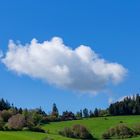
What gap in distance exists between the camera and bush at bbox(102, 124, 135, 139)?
139650mm

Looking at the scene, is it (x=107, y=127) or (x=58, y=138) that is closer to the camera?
(x=58, y=138)

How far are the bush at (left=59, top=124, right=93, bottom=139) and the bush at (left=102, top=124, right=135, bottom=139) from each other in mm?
5043

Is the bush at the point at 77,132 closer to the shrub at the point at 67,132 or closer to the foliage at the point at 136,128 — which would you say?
the shrub at the point at 67,132

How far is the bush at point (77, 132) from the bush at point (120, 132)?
16.5ft

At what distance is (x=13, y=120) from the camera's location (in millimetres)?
138875

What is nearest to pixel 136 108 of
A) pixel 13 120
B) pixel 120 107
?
pixel 120 107

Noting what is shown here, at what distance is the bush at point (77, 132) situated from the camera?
13875cm

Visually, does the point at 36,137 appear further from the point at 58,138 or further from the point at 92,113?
the point at 92,113

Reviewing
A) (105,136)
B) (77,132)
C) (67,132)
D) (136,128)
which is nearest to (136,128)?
(136,128)

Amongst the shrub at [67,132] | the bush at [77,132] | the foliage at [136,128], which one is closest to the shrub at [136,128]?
the foliage at [136,128]

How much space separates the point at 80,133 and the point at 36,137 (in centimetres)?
2981

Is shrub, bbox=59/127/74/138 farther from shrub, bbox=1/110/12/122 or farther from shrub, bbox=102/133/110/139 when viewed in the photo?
shrub, bbox=1/110/12/122

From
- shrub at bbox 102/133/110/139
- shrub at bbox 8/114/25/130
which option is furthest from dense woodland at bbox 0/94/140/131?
shrub at bbox 102/133/110/139

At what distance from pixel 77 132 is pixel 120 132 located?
1205 cm
